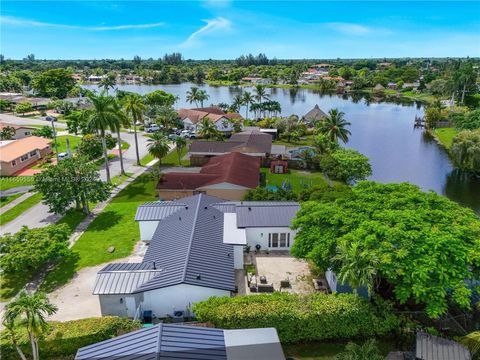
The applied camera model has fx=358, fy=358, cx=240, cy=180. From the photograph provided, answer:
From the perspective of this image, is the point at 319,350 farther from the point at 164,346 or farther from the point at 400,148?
the point at 400,148

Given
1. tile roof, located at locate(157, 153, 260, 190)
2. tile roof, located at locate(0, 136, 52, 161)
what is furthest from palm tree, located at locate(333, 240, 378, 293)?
tile roof, located at locate(0, 136, 52, 161)

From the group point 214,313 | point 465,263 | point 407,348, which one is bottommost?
point 407,348

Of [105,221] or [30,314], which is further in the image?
[105,221]

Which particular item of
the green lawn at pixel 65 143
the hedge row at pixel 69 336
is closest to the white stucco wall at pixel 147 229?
the hedge row at pixel 69 336

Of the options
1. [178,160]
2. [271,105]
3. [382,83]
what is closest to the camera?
[178,160]

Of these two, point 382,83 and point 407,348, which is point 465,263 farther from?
point 382,83

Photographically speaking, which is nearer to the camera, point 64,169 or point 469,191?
point 64,169

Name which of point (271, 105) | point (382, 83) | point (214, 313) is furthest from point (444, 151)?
point (382, 83)

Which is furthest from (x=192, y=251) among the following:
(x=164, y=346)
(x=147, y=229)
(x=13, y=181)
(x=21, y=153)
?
(x=21, y=153)
